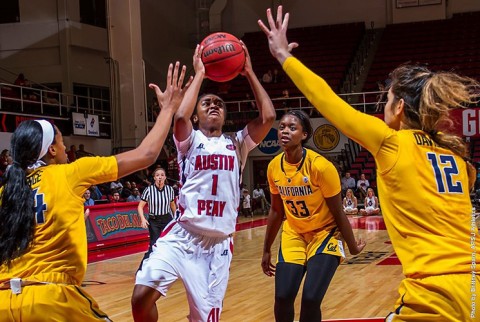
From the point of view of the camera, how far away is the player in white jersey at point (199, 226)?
14.1 feet

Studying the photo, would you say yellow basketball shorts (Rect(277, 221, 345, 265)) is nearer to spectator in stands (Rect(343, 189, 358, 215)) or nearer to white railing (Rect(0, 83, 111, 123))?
white railing (Rect(0, 83, 111, 123))

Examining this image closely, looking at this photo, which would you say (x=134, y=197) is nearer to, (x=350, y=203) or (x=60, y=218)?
(x=350, y=203)

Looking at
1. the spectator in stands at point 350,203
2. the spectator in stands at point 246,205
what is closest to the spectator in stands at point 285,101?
the spectator in stands at point 246,205

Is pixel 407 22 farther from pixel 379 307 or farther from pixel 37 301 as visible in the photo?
pixel 37 301

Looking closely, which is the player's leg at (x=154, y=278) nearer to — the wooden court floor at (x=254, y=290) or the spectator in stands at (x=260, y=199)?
the wooden court floor at (x=254, y=290)

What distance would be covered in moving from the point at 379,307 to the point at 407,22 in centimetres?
2307

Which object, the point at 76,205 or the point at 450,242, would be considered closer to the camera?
the point at 450,242

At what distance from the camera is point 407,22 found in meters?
28.2

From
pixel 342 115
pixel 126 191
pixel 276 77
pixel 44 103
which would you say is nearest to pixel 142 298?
pixel 342 115

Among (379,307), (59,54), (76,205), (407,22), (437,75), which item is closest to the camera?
(437,75)

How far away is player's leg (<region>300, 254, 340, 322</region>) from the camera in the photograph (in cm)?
475

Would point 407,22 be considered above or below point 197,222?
above

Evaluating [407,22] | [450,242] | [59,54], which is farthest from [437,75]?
[407,22]

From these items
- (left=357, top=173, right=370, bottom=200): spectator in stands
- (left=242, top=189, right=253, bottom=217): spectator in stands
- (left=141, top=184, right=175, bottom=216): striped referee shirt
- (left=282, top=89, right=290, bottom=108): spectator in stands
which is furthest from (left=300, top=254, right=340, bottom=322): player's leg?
(left=282, top=89, right=290, bottom=108): spectator in stands
